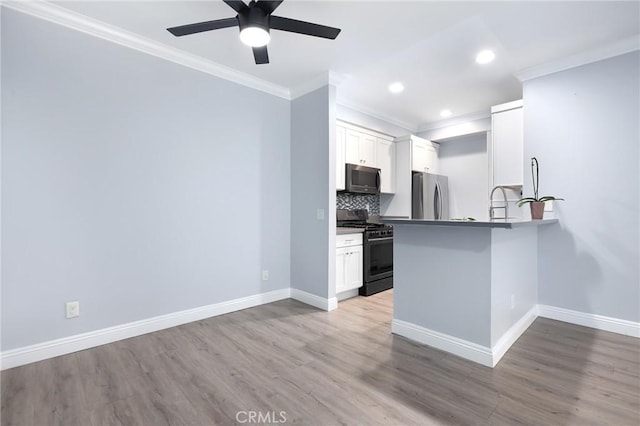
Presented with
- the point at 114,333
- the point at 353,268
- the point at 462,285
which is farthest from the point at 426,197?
the point at 114,333

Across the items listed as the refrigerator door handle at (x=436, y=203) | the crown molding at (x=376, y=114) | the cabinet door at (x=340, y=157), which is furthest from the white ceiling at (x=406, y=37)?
the refrigerator door handle at (x=436, y=203)

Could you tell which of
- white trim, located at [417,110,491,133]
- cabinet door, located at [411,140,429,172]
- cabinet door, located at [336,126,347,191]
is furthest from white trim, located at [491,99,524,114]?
cabinet door, located at [336,126,347,191]

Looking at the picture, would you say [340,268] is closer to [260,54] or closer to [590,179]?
[260,54]

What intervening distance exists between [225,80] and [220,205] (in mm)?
1378

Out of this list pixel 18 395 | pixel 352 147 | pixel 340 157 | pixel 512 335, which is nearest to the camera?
pixel 18 395

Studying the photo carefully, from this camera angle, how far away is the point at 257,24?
1917 millimetres

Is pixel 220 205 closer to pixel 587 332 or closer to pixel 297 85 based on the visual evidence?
pixel 297 85

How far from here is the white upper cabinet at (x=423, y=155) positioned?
16.3 feet

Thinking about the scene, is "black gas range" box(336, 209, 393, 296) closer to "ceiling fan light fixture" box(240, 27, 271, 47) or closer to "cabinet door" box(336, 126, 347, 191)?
"cabinet door" box(336, 126, 347, 191)

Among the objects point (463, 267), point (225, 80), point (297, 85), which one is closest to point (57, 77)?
point (225, 80)

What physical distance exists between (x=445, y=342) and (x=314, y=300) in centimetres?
157

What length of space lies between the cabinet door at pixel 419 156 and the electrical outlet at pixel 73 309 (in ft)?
15.0

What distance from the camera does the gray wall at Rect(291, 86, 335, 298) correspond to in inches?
134

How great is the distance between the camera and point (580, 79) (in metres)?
3.01
